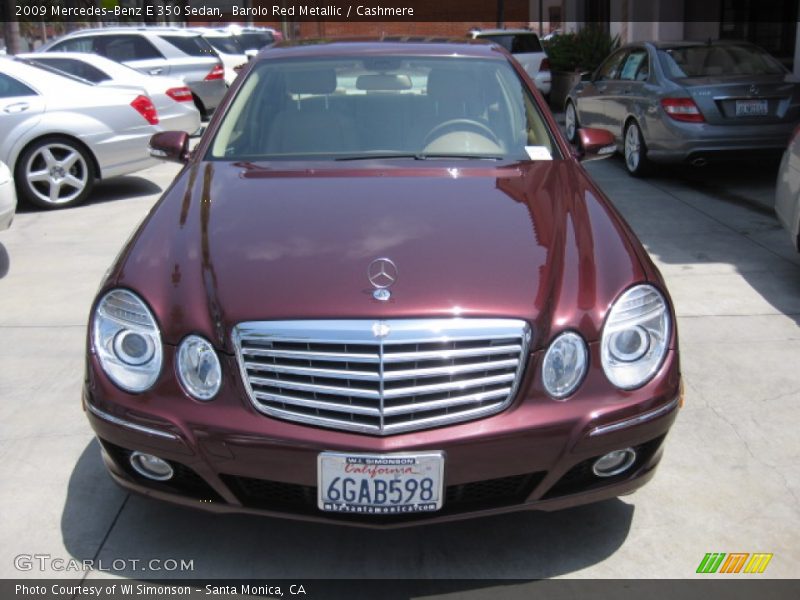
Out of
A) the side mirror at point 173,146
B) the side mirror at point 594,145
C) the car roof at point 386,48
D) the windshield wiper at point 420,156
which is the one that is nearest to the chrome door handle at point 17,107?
the side mirror at point 173,146

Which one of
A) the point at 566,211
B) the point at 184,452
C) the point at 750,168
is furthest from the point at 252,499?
the point at 750,168

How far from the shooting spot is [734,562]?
3182 millimetres

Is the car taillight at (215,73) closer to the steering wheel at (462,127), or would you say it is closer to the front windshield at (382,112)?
the front windshield at (382,112)

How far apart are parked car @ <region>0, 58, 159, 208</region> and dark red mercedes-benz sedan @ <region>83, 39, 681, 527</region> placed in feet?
19.9

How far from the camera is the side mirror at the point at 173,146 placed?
4816 mm

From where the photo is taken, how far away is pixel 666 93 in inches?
375

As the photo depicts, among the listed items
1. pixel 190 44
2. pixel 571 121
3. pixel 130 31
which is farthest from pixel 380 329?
pixel 190 44

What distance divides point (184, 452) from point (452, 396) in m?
0.81

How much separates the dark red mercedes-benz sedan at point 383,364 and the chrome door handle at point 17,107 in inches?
240

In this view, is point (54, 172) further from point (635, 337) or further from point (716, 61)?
point (635, 337)

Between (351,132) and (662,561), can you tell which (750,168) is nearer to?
(351,132)

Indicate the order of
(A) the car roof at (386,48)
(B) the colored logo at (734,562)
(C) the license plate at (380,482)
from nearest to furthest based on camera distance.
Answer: (C) the license plate at (380,482), (B) the colored logo at (734,562), (A) the car roof at (386,48)

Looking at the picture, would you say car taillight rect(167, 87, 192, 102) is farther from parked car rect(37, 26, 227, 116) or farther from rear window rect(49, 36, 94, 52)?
rear window rect(49, 36, 94, 52)

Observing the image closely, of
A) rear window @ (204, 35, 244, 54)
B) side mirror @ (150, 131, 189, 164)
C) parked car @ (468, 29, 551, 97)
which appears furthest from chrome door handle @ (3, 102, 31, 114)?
parked car @ (468, 29, 551, 97)
